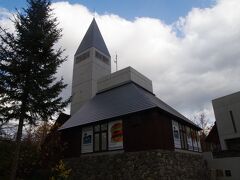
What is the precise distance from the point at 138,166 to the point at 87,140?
488 centimetres

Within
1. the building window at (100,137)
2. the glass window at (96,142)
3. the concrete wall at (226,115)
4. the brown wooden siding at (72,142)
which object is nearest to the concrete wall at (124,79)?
the building window at (100,137)

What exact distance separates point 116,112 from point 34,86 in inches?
216

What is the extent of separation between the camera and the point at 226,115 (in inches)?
898

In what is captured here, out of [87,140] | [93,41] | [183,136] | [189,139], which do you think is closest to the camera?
[87,140]

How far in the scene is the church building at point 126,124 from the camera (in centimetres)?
1287

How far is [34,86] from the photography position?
12375mm

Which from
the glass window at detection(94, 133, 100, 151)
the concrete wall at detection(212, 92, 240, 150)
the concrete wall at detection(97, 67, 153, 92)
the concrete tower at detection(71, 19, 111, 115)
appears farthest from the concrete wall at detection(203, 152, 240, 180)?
the concrete tower at detection(71, 19, 111, 115)

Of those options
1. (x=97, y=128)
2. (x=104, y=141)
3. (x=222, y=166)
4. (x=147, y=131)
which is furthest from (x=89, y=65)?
(x=222, y=166)

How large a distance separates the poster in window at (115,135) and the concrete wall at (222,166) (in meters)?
8.55

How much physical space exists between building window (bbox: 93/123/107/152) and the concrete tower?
13.4m

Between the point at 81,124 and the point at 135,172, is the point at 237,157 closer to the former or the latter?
the point at 135,172

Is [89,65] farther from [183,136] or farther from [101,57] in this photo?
[183,136]

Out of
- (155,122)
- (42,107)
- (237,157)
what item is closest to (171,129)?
(155,122)

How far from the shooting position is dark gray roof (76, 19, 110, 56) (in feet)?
107
